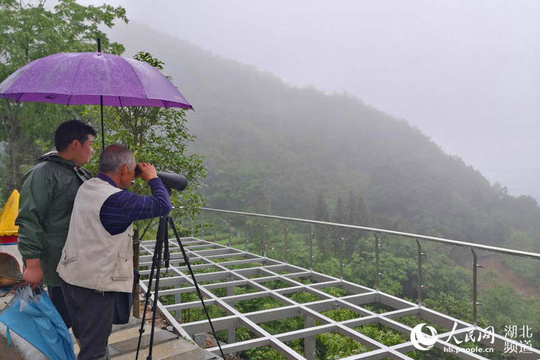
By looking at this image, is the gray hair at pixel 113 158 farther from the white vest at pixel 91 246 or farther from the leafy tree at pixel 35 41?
the leafy tree at pixel 35 41

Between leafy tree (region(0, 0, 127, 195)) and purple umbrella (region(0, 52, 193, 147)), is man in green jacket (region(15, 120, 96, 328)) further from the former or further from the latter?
leafy tree (region(0, 0, 127, 195))

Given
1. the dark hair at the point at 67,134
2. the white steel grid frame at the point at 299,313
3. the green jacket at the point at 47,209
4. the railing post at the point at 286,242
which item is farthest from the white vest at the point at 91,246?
the railing post at the point at 286,242

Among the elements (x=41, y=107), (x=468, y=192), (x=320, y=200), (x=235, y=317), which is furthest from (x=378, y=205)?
(x=235, y=317)

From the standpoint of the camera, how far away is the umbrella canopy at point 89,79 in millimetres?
2307

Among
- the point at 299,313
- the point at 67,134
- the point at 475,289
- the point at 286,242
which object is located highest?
the point at 67,134

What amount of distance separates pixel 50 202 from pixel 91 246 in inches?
14.0

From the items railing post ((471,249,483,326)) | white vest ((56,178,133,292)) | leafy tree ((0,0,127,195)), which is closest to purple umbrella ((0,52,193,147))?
white vest ((56,178,133,292))

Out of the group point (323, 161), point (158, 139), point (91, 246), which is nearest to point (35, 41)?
point (158, 139)

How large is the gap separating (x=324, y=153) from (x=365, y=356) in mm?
82203

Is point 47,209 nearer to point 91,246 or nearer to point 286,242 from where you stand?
point 91,246

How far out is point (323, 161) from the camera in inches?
3268

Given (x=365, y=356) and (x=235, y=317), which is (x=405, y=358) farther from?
(x=235, y=317)

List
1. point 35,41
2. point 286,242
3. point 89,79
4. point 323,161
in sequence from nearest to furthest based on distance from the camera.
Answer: point 89,79
point 286,242
point 35,41
point 323,161

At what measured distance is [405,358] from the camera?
3.76m
